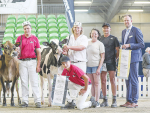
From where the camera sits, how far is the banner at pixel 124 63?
491cm

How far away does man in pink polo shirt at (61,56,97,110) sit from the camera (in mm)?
4398

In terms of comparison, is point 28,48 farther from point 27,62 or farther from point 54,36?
point 54,36

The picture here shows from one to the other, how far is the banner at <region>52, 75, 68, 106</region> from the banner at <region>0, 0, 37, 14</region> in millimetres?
6940

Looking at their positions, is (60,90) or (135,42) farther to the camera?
(135,42)

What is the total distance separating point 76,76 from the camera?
15.0 feet

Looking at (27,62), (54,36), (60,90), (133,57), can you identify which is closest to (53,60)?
(27,62)

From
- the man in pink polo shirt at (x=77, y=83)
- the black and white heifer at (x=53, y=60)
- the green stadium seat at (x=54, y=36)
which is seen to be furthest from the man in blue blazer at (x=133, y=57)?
the green stadium seat at (x=54, y=36)

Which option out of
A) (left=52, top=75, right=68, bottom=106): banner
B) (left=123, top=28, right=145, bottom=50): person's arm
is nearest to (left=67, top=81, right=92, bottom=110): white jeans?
(left=52, top=75, right=68, bottom=106): banner

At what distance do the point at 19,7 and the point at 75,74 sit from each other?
725 cm

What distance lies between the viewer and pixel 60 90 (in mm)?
4352

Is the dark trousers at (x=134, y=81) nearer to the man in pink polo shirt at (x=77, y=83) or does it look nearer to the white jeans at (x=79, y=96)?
the man in pink polo shirt at (x=77, y=83)

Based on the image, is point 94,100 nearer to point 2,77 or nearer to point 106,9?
point 2,77

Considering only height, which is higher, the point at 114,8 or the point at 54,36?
the point at 114,8

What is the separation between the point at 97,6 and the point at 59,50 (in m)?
14.4
